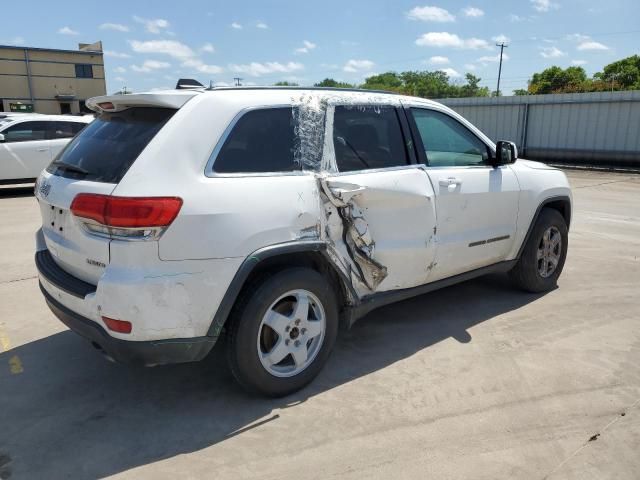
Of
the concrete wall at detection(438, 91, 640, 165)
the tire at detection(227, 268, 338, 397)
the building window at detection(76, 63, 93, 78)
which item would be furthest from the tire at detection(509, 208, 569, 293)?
the building window at detection(76, 63, 93, 78)

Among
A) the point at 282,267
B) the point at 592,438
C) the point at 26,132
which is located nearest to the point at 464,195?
the point at 282,267

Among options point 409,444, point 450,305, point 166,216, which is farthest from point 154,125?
point 450,305

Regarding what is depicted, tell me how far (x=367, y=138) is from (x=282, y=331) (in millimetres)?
1460

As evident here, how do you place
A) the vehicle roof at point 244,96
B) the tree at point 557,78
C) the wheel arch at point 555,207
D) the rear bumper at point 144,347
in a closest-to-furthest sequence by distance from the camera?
the rear bumper at point 144,347 < the vehicle roof at point 244,96 < the wheel arch at point 555,207 < the tree at point 557,78

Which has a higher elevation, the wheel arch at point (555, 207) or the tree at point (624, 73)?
the tree at point (624, 73)

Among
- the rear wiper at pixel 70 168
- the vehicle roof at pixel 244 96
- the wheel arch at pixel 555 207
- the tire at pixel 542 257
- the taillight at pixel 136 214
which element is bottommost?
the tire at pixel 542 257

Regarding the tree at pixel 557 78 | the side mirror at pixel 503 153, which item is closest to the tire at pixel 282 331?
the side mirror at pixel 503 153

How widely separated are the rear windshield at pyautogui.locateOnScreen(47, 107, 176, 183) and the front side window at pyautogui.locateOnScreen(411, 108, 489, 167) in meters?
1.99

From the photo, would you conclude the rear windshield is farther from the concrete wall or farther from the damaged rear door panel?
the concrete wall

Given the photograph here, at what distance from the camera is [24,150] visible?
11.8 m

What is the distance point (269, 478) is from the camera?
2572mm

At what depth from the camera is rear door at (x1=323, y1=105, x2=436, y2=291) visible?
3402 millimetres

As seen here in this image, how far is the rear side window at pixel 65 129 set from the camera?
12.3 m

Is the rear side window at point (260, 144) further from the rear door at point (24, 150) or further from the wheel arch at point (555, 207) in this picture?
the rear door at point (24, 150)
